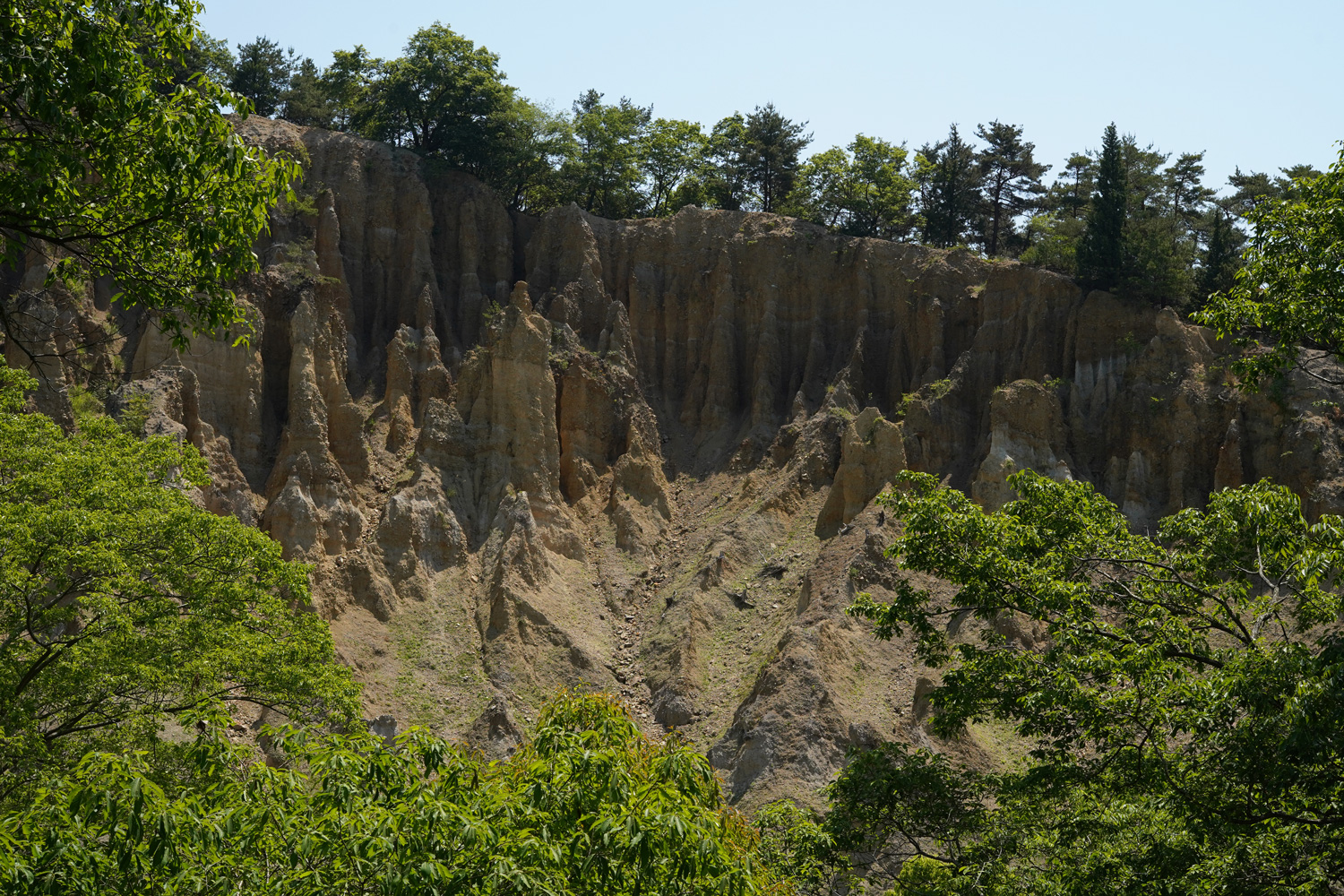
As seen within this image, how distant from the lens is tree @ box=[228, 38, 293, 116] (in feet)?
200

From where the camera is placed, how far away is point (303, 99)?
61.7 metres

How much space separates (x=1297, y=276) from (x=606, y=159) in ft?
168

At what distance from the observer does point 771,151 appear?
2566 inches

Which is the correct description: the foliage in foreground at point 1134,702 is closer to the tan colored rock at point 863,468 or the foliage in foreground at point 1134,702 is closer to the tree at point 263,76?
the tan colored rock at point 863,468

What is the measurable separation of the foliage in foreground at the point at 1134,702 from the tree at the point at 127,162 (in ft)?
35.3

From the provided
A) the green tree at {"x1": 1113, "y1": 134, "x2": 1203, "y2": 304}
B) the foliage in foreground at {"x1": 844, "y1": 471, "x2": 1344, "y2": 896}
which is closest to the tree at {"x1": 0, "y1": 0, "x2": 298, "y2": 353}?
the foliage in foreground at {"x1": 844, "y1": 471, "x2": 1344, "y2": 896}

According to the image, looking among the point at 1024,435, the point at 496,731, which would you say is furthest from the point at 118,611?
the point at 1024,435

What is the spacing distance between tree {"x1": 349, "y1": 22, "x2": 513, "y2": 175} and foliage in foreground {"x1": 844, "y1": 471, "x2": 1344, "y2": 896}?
4266 cm

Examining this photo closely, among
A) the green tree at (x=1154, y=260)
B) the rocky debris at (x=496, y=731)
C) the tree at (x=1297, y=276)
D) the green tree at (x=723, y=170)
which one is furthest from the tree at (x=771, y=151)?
the tree at (x=1297, y=276)

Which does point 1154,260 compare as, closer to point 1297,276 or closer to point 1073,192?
point 1073,192

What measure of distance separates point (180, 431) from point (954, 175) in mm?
38920

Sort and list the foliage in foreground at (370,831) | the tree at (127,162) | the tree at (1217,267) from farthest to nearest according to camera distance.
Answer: the tree at (1217,267) < the tree at (127,162) < the foliage in foreground at (370,831)

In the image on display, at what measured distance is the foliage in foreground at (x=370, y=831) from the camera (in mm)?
9555

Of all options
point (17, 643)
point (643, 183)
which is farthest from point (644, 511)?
point (17, 643)
